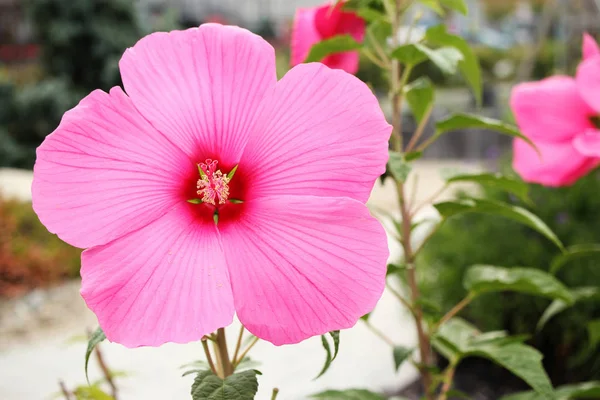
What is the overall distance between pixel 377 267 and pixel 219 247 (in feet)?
0.33

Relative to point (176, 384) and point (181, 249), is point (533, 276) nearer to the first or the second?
point (181, 249)

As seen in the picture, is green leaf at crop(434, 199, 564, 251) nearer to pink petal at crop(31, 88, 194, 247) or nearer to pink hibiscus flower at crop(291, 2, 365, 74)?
pink hibiscus flower at crop(291, 2, 365, 74)

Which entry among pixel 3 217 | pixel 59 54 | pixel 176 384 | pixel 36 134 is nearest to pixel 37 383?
pixel 176 384

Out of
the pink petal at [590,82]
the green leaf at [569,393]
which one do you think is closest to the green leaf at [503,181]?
the pink petal at [590,82]

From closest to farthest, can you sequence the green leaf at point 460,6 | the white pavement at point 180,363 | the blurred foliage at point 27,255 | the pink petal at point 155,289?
the pink petal at point 155,289
the green leaf at point 460,6
the white pavement at point 180,363
the blurred foliage at point 27,255

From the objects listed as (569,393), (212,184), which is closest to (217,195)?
(212,184)

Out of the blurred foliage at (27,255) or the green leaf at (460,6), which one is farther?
the blurred foliage at (27,255)

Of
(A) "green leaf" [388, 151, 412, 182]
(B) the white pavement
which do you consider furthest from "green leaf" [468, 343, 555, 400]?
(B) the white pavement

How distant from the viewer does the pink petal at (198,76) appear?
432 mm

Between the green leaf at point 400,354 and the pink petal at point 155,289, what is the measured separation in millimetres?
360

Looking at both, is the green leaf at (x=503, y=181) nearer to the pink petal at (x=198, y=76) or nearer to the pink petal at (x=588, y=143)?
the pink petal at (x=588, y=143)

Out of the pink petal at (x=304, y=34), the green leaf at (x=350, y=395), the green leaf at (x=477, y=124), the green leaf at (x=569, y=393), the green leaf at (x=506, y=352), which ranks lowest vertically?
the green leaf at (x=569, y=393)

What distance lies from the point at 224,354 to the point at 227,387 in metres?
0.04

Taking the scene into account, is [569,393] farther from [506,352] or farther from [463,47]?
[463,47]
